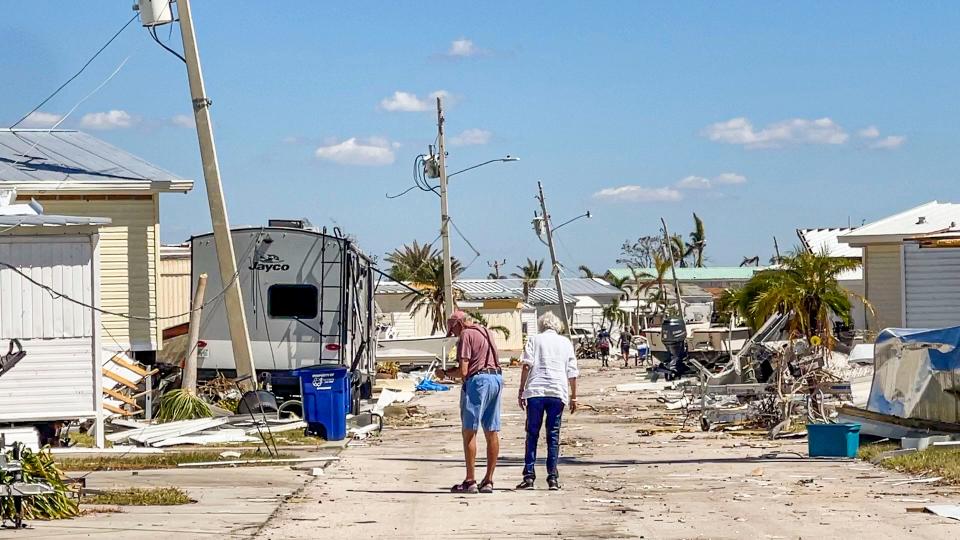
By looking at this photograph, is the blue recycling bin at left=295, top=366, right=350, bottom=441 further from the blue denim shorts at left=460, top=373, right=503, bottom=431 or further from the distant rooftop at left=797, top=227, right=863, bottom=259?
the distant rooftop at left=797, top=227, right=863, bottom=259

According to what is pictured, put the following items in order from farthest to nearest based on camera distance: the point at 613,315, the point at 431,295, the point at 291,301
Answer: the point at 613,315 < the point at 431,295 < the point at 291,301

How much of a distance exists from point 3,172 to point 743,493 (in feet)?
54.7

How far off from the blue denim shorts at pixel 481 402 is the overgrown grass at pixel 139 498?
2603mm

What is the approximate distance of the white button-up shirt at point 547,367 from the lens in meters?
12.6

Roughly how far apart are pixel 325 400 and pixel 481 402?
6381 mm

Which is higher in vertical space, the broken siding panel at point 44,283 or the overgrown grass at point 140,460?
the broken siding panel at point 44,283

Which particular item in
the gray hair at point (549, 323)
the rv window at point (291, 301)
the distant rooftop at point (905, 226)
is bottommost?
the gray hair at point (549, 323)

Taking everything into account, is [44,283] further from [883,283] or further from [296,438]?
[883,283]

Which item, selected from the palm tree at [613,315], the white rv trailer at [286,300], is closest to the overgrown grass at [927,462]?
the white rv trailer at [286,300]

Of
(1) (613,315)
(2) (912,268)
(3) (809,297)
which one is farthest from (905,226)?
(1) (613,315)

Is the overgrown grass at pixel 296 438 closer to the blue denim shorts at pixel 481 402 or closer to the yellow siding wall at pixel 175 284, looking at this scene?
the blue denim shorts at pixel 481 402

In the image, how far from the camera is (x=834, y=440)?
49.1 ft

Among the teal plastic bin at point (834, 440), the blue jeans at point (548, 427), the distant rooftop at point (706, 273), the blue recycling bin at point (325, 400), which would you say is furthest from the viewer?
the distant rooftop at point (706, 273)

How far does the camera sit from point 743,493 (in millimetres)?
12000
